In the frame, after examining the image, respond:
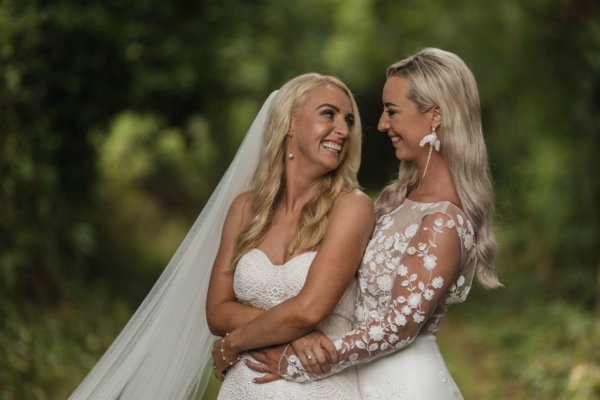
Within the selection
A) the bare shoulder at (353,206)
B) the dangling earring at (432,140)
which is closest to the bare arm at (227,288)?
the bare shoulder at (353,206)

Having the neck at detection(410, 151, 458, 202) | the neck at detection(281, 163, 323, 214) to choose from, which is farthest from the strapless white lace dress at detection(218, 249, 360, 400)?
→ the neck at detection(410, 151, 458, 202)

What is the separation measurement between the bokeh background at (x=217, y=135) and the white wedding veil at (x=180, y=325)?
2259 mm

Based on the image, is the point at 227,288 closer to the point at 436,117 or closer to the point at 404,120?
the point at 404,120

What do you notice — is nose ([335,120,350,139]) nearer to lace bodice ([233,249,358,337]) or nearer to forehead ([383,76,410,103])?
forehead ([383,76,410,103])

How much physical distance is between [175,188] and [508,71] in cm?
942

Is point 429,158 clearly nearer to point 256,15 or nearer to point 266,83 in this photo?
point 256,15

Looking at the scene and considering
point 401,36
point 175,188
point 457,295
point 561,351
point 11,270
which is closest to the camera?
point 457,295

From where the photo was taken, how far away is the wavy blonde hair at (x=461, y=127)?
402 centimetres

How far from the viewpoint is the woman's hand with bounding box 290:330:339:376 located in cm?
391

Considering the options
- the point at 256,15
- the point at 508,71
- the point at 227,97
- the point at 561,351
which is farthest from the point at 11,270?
the point at 508,71

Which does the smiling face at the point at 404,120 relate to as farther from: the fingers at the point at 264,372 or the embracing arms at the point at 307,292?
the fingers at the point at 264,372

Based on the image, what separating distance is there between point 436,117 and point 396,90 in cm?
21

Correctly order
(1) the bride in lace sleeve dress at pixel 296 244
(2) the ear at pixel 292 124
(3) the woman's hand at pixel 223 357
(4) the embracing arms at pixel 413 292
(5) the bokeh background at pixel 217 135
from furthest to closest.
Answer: (5) the bokeh background at pixel 217 135
(2) the ear at pixel 292 124
(3) the woman's hand at pixel 223 357
(1) the bride in lace sleeve dress at pixel 296 244
(4) the embracing arms at pixel 413 292

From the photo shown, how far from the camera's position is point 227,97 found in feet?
39.6
